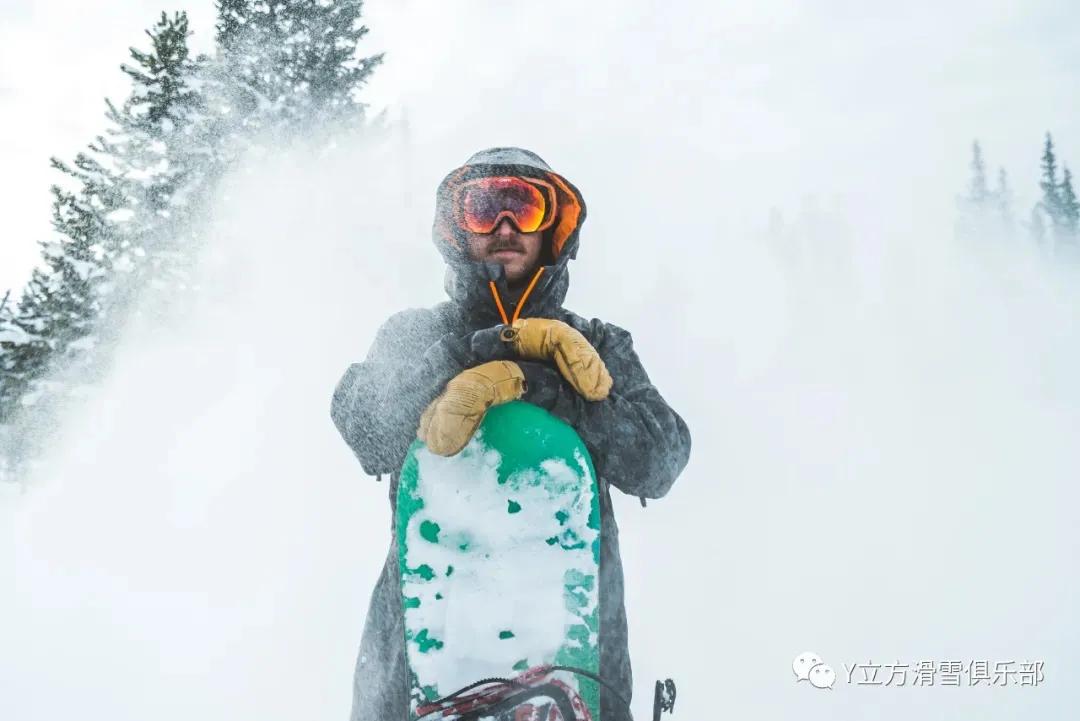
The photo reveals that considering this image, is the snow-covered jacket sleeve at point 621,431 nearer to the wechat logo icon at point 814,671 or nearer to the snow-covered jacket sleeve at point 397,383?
the snow-covered jacket sleeve at point 397,383

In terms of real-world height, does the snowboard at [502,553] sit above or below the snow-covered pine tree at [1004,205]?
below

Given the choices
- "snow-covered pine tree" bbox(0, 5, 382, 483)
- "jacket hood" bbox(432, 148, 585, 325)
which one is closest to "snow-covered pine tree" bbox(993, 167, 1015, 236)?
"snow-covered pine tree" bbox(0, 5, 382, 483)

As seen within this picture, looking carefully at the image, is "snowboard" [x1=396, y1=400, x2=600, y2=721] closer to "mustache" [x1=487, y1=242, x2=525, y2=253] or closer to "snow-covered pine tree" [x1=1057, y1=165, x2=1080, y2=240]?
"mustache" [x1=487, y1=242, x2=525, y2=253]

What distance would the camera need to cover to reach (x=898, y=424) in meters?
10.4

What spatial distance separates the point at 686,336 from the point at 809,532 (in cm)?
647

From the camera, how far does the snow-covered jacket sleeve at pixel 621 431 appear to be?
157 centimetres

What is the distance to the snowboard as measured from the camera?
1.62 m

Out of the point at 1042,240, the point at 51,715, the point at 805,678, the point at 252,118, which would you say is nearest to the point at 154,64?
the point at 252,118

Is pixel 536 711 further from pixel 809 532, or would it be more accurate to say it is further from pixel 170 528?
pixel 170 528

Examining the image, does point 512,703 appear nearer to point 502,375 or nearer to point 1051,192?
point 502,375

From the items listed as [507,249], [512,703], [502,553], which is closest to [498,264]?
[507,249]

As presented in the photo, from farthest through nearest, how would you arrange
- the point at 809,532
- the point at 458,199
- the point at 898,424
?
the point at 898,424
the point at 809,532
the point at 458,199

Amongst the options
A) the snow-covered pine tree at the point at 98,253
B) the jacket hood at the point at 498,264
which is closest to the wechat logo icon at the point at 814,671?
the jacket hood at the point at 498,264

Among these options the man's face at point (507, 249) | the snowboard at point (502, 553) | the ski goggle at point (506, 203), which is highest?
the ski goggle at point (506, 203)
